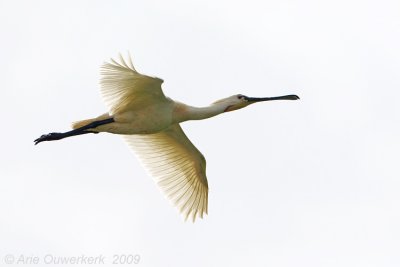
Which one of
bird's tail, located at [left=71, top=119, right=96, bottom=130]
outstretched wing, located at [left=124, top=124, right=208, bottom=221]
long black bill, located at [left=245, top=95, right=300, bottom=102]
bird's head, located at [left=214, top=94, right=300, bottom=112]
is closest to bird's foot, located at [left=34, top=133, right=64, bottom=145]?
bird's tail, located at [left=71, top=119, right=96, bottom=130]

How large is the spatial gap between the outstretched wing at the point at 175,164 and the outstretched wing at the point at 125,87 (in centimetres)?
215

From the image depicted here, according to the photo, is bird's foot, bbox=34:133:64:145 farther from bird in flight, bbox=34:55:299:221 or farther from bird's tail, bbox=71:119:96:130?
bird's tail, bbox=71:119:96:130

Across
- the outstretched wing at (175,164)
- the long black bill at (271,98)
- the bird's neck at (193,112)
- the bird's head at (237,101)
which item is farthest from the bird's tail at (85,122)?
the long black bill at (271,98)

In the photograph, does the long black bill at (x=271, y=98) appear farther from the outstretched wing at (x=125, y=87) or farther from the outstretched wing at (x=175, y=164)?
the outstretched wing at (x=125, y=87)

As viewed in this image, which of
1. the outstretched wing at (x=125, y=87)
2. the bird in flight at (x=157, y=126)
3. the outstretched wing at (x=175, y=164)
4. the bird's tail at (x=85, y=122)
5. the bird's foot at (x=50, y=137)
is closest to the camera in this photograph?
the outstretched wing at (x=125, y=87)

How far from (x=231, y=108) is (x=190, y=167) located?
1921 mm

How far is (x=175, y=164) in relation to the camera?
23562mm

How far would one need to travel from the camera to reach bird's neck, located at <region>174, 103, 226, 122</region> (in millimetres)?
21453

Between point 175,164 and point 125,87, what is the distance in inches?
129

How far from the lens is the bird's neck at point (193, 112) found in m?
21.5

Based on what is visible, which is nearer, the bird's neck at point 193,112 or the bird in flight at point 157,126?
the bird in flight at point 157,126

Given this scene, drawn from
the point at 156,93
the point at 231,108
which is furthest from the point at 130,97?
the point at 231,108

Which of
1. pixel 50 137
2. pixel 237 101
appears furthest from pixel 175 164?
pixel 50 137

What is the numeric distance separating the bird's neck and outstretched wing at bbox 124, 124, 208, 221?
1340 millimetres
